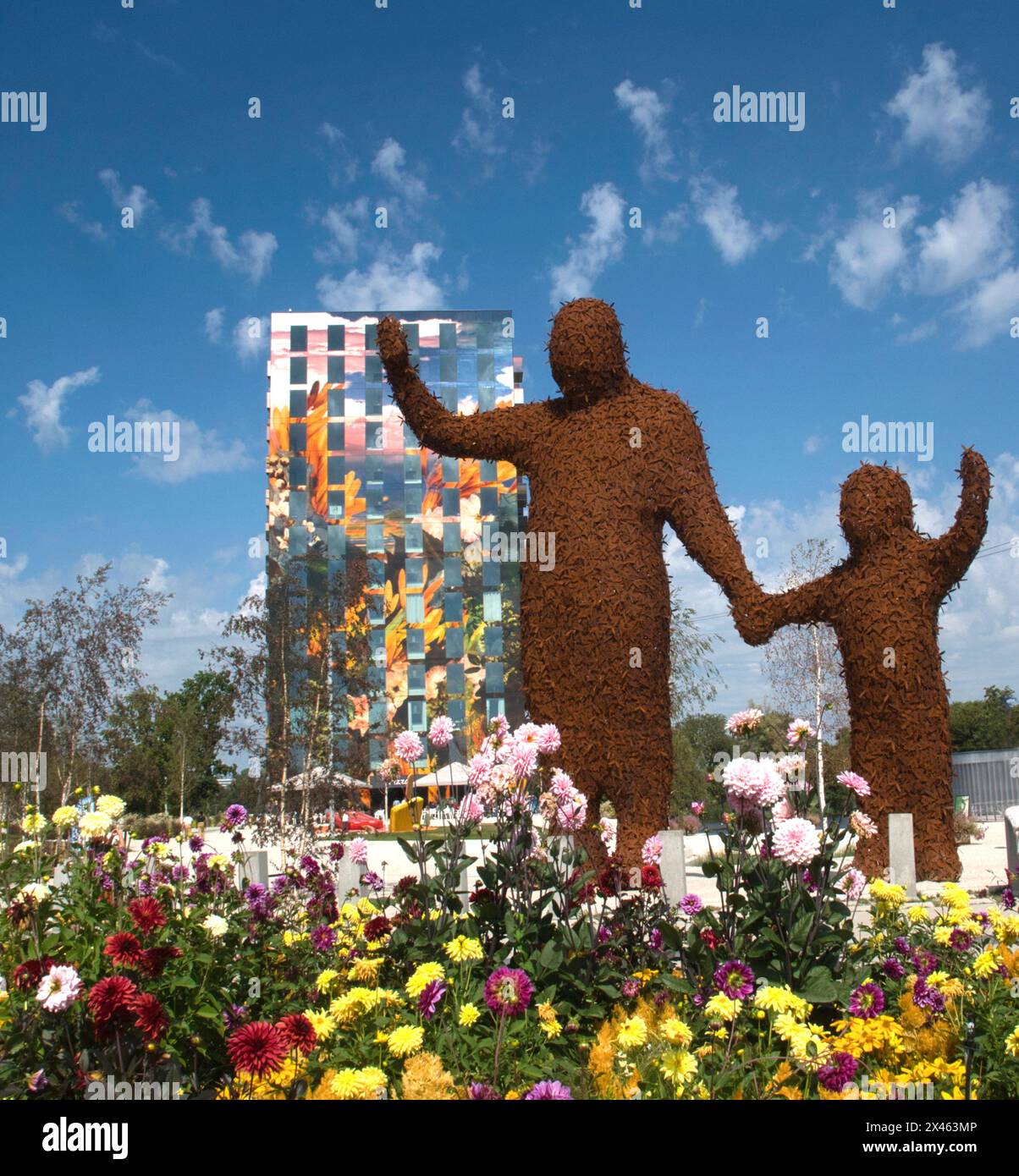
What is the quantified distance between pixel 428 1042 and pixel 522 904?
→ 803 mm

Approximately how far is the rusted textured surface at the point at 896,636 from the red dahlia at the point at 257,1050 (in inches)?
215

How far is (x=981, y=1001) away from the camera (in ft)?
10.8

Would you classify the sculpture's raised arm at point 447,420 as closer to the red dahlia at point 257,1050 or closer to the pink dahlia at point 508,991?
the pink dahlia at point 508,991

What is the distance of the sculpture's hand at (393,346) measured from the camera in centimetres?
749

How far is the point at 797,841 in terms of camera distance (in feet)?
10.0

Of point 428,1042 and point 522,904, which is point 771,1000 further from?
point 522,904

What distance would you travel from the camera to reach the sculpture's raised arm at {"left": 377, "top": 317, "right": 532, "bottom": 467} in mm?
7402

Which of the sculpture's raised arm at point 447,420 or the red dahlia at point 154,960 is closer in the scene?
the red dahlia at point 154,960

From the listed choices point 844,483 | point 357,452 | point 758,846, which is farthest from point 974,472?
point 357,452

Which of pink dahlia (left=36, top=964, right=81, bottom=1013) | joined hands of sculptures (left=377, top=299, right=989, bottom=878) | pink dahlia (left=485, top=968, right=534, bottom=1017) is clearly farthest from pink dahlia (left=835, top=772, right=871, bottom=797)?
joined hands of sculptures (left=377, top=299, right=989, bottom=878)

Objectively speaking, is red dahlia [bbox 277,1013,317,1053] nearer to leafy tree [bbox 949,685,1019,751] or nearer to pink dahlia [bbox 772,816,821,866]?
pink dahlia [bbox 772,816,821,866]

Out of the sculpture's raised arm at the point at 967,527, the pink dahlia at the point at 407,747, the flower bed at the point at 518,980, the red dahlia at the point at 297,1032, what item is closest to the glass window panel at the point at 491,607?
the sculpture's raised arm at the point at 967,527

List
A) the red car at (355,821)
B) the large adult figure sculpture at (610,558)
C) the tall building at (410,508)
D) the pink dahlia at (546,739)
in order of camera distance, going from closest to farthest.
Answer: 1. the pink dahlia at (546,739)
2. the large adult figure sculpture at (610,558)
3. the red car at (355,821)
4. the tall building at (410,508)

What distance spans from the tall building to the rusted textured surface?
33.7 meters
